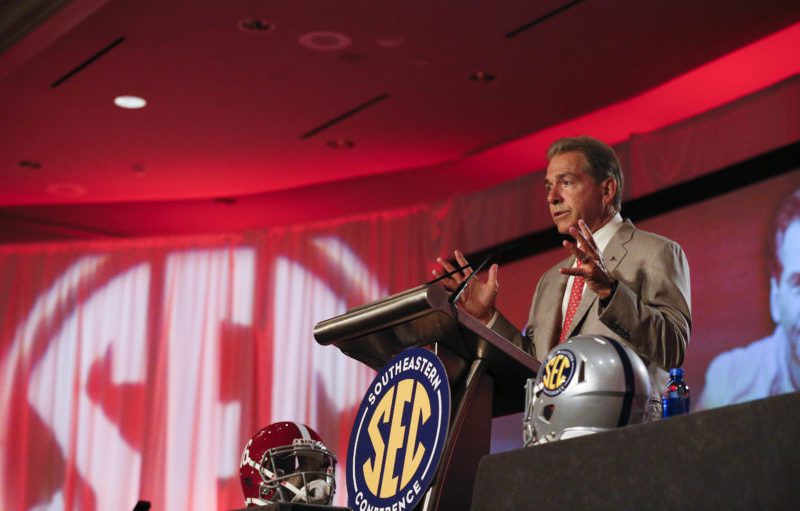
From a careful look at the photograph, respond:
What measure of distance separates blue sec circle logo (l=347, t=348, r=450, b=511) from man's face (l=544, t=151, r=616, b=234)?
2.33 ft

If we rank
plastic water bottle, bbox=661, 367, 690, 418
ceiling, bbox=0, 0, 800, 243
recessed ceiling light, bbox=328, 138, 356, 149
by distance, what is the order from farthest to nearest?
recessed ceiling light, bbox=328, 138, 356, 149, ceiling, bbox=0, 0, 800, 243, plastic water bottle, bbox=661, 367, 690, 418

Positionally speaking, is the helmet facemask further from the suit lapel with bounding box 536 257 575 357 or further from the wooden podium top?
the suit lapel with bounding box 536 257 575 357

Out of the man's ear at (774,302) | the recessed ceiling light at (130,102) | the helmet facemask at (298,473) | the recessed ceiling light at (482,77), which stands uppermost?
the recessed ceiling light at (482,77)

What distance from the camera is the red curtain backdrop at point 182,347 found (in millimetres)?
7160

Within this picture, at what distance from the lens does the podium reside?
169 cm

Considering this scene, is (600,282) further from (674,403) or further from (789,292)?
(789,292)

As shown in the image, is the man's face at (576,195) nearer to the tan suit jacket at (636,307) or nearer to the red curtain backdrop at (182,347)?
the tan suit jacket at (636,307)

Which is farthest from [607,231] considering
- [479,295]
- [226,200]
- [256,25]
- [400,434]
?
[226,200]

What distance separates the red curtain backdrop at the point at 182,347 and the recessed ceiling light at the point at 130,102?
157 centimetres

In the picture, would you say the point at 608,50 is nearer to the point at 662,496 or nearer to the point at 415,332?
the point at 415,332

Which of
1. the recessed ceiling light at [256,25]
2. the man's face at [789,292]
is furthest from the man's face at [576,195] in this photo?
the recessed ceiling light at [256,25]

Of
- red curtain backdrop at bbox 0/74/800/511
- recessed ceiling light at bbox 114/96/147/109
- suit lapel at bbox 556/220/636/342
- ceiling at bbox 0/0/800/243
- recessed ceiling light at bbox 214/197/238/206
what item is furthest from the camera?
recessed ceiling light at bbox 214/197/238/206

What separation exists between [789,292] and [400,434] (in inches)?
154

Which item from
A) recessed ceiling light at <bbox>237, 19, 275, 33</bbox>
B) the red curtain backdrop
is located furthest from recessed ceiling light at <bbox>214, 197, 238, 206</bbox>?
recessed ceiling light at <bbox>237, 19, 275, 33</bbox>
